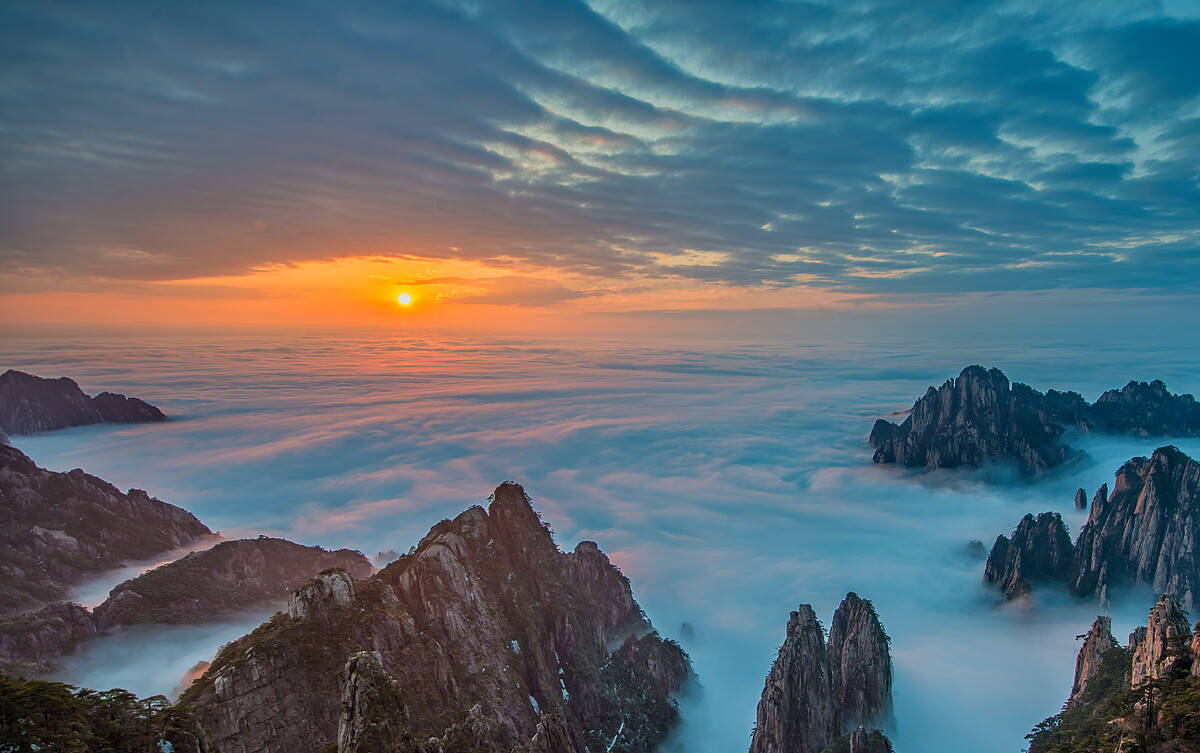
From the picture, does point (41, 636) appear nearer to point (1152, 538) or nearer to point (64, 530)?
point (64, 530)

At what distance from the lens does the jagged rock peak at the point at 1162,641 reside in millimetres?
20641

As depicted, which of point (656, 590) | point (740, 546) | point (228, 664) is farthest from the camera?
point (740, 546)

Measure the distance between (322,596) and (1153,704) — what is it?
32.9 meters

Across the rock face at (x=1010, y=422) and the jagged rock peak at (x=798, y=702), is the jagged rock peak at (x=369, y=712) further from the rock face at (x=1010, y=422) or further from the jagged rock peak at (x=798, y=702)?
the rock face at (x=1010, y=422)

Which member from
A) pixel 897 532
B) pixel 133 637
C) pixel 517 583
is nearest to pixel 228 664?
pixel 517 583

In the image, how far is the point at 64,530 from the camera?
67.1m

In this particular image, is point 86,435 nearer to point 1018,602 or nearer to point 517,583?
point 517,583

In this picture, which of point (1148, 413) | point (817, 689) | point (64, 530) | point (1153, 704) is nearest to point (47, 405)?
point (64, 530)

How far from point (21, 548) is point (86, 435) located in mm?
Result: 101039

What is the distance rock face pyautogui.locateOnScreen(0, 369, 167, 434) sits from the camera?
134812mm

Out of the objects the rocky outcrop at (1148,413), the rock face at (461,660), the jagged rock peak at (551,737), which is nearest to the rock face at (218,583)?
the rock face at (461,660)

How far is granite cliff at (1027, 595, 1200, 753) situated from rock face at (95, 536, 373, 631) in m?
51.6

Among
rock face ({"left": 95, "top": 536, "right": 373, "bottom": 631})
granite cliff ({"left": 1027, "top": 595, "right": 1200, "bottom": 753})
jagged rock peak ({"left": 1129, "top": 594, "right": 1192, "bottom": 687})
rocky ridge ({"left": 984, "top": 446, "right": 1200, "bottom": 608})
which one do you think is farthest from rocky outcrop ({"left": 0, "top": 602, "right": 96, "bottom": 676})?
rocky ridge ({"left": 984, "top": 446, "right": 1200, "bottom": 608})

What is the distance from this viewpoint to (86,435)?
138125 mm
